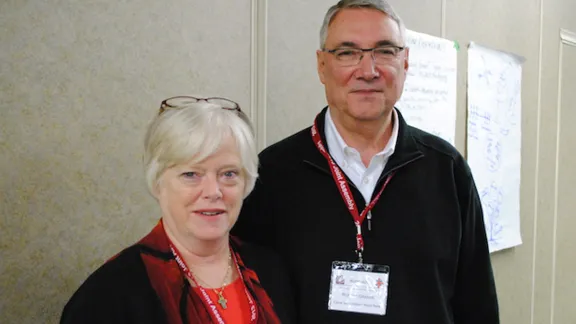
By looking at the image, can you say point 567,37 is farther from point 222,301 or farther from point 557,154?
point 222,301

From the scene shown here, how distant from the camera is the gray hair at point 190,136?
1.23m

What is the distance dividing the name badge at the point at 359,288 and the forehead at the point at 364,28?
651mm

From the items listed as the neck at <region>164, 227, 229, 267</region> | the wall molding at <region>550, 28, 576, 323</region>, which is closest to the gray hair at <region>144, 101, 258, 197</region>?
the neck at <region>164, 227, 229, 267</region>

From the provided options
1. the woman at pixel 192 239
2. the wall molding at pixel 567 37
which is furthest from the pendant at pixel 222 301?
the wall molding at pixel 567 37

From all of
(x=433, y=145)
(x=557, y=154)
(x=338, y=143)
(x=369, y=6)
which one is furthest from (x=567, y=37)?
(x=338, y=143)

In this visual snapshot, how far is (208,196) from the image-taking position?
1253 millimetres

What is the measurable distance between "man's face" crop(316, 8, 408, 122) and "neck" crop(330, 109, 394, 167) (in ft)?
0.07

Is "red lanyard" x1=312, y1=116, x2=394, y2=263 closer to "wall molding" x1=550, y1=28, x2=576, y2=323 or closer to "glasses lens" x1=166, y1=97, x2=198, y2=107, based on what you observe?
"glasses lens" x1=166, y1=97, x2=198, y2=107

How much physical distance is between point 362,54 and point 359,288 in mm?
677

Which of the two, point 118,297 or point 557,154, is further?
point 557,154

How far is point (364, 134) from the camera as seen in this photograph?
1676 mm

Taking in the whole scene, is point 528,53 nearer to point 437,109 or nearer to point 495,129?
point 495,129

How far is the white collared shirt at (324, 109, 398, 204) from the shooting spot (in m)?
1.65

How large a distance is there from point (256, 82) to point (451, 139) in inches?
55.6
